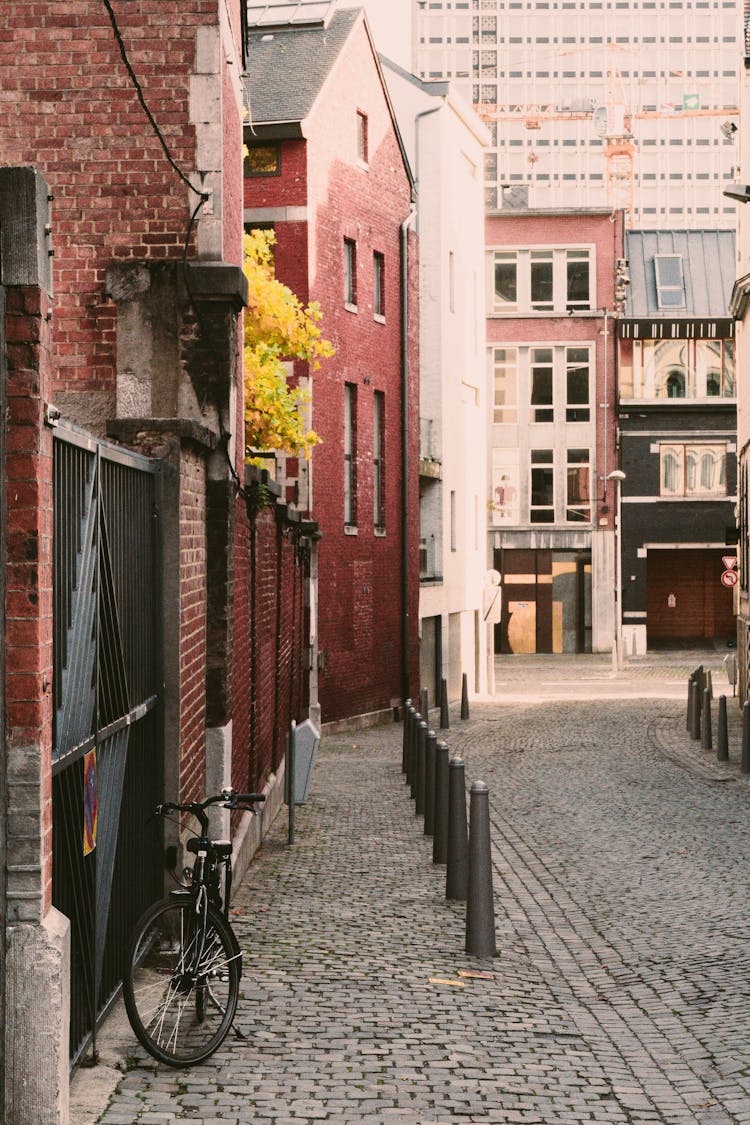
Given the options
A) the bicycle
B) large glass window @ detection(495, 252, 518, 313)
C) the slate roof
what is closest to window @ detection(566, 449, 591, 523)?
large glass window @ detection(495, 252, 518, 313)

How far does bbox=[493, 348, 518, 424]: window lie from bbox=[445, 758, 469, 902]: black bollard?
4342 centimetres

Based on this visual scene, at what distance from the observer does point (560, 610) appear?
172 ft

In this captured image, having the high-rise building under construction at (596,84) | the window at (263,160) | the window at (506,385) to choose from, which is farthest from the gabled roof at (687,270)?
the high-rise building under construction at (596,84)

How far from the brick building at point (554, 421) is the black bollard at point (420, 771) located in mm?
37328

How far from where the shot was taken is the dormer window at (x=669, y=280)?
52.1m

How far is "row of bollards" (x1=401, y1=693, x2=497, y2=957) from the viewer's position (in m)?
8.27

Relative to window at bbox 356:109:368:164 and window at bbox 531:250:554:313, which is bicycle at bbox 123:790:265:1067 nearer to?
window at bbox 356:109:368:164

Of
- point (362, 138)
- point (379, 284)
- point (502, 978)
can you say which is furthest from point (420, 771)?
point (362, 138)

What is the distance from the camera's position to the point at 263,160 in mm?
25594

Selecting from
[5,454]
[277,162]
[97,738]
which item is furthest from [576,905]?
[277,162]

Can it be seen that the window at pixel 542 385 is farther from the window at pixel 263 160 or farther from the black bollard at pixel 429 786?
the black bollard at pixel 429 786

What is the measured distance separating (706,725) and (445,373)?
51.7 ft

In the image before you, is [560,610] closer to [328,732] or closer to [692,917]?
[328,732]

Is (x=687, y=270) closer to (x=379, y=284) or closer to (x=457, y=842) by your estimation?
(x=379, y=284)
